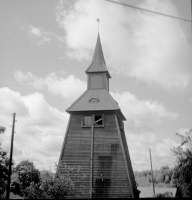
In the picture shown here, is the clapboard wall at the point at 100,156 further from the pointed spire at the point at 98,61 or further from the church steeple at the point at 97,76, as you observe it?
the pointed spire at the point at 98,61

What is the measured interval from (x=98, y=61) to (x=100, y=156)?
12.7 m

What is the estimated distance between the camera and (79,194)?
73.0 feet

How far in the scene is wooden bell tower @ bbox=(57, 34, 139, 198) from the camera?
22.5 m

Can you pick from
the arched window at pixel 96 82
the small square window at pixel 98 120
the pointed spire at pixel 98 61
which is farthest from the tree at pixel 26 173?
the pointed spire at pixel 98 61

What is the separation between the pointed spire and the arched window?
86 centimetres

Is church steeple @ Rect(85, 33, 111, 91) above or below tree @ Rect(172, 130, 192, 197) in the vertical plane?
above

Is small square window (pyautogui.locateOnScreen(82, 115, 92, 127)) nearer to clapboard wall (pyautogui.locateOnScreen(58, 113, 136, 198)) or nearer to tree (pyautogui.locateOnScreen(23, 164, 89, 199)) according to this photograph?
clapboard wall (pyautogui.locateOnScreen(58, 113, 136, 198))

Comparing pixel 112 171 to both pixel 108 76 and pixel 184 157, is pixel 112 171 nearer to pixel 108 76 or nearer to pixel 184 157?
pixel 184 157

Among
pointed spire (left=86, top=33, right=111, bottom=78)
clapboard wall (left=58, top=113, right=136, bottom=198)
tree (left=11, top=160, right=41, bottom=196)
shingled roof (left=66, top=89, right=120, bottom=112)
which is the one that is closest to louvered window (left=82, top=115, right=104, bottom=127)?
clapboard wall (left=58, top=113, right=136, bottom=198)

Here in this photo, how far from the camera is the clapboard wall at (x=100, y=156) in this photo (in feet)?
73.6

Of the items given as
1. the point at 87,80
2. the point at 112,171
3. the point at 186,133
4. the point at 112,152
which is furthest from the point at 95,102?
the point at 186,133

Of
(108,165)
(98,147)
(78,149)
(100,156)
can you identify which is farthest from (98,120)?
(108,165)

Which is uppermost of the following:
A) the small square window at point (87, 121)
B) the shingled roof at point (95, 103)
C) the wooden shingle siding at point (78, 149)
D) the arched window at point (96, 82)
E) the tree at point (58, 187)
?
the arched window at point (96, 82)

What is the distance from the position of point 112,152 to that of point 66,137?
200 inches
